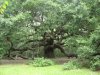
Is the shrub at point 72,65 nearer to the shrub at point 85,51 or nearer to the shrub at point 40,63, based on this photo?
the shrub at point 85,51

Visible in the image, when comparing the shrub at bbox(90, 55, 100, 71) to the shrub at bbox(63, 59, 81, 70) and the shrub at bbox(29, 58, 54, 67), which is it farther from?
the shrub at bbox(29, 58, 54, 67)

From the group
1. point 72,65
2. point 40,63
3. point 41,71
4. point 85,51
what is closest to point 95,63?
point 85,51

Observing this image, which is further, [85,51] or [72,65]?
[72,65]

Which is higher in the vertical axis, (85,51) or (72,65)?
(85,51)

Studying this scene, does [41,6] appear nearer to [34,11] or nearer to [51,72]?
[34,11]

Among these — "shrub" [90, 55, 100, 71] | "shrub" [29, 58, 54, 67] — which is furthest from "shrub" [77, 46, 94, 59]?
"shrub" [29, 58, 54, 67]

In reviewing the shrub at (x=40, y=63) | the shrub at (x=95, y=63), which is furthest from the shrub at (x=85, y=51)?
the shrub at (x=40, y=63)

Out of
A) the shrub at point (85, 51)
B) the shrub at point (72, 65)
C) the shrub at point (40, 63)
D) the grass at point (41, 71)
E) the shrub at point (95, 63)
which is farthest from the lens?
the shrub at point (40, 63)

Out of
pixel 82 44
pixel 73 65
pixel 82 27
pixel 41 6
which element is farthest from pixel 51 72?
pixel 41 6

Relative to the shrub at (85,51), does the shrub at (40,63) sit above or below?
below

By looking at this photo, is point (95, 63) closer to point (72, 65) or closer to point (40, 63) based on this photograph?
point (72, 65)

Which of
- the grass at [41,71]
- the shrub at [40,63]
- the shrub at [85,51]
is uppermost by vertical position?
the shrub at [85,51]

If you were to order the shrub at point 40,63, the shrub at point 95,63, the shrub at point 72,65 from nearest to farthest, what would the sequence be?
the shrub at point 95,63, the shrub at point 72,65, the shrub at point 40,63

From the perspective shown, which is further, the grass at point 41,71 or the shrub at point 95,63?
the shrub at point 95,63
